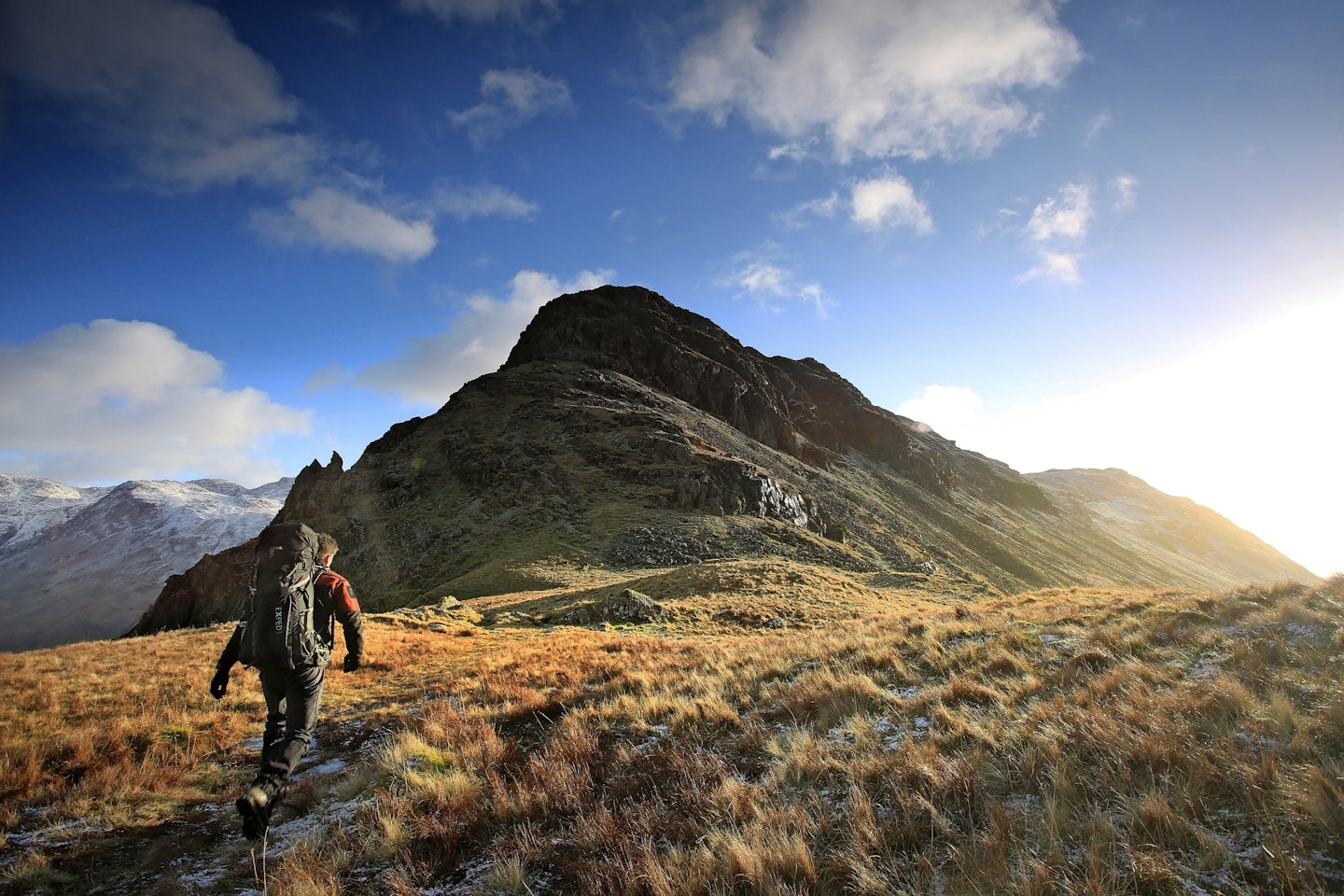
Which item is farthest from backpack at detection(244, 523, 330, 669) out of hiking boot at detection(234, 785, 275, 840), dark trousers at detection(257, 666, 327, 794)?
hiking boot at detection(234, 785, 275, 840)

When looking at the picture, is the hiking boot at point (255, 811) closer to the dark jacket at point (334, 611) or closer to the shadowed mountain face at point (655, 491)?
the dark jacket at point (334, 611)

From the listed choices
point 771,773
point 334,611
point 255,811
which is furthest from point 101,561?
point 771,773

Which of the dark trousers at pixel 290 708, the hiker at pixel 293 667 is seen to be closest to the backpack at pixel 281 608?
the hiker at pixel 293 667

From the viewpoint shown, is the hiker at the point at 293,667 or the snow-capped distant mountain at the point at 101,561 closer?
the hiker at the point at 293,667

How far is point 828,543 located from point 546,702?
1754 inches

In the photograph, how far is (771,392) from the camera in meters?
96.3

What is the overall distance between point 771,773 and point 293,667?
476 centimetres

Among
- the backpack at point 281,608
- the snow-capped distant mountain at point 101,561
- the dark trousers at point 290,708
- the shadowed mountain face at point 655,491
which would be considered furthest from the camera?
the snow-capped distant mountain at point 101,561

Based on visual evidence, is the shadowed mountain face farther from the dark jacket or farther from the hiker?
the hiker

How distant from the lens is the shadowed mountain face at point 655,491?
1642 inches

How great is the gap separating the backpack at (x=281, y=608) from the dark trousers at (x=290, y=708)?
5.3 inches

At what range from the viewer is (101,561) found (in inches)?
6585

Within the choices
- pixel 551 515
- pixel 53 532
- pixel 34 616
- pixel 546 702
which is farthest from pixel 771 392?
pixel 53 532

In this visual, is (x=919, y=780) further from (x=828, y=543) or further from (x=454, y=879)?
(x=828, y=543)
